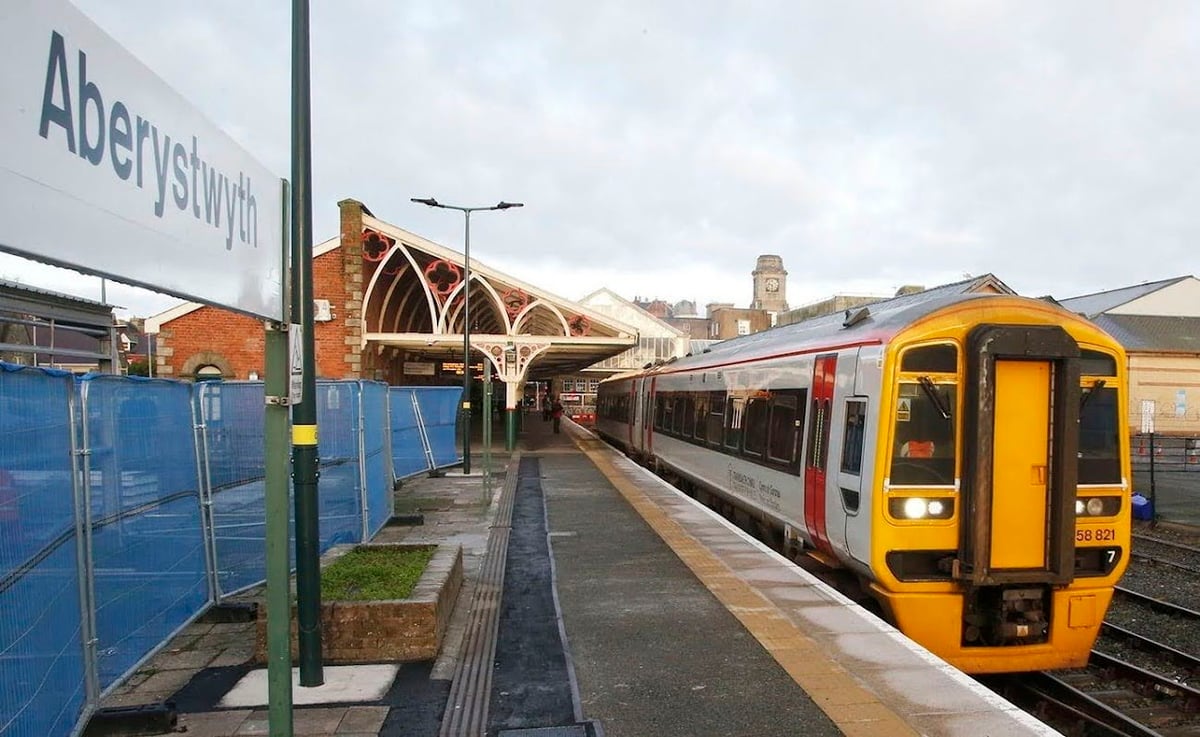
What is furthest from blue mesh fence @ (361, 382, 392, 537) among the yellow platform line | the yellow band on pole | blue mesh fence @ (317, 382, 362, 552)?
the yellow band on pole

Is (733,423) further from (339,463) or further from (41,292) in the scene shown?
(41,292)

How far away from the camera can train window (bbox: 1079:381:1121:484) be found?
652cm

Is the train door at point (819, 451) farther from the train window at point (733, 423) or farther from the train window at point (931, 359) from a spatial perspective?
the train window at point (733, 423)

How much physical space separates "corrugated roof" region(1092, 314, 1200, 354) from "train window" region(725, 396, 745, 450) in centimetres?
3354

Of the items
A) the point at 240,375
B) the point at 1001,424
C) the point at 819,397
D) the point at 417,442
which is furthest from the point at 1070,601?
the point at 240,375

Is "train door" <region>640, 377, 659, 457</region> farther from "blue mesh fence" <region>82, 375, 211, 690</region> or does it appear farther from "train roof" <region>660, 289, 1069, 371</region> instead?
"blue mesh fence" <region>82, 375, 211, 690</region>

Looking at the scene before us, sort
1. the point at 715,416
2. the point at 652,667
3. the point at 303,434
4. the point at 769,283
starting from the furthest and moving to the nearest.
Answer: the point at 769,283 → the point at 715,416 → the point at 652,667 → the point at 303,434

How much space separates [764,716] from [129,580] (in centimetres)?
411

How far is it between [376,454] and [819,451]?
6247 millimetres

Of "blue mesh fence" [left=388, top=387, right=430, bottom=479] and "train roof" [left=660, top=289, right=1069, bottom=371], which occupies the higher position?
"train roof" [left=660, top=289, right=1069, bottom=371]

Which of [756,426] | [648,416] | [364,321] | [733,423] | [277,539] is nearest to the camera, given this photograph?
[277,539]

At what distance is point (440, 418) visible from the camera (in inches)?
787

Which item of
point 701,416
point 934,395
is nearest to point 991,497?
point 934,395

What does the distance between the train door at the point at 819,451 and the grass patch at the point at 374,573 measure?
3569 mm
